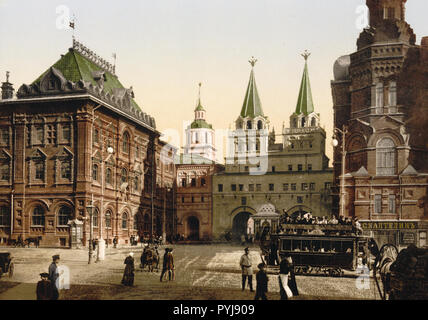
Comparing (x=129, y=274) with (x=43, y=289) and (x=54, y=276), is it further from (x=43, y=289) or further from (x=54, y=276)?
(x=43, y=289)

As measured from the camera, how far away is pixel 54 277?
707 inches

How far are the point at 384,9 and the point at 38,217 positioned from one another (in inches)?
842

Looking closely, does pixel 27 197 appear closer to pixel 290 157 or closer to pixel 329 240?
pixel 290 157

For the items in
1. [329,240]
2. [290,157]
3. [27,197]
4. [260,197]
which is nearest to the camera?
[329,240]

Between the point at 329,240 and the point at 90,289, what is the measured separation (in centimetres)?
869

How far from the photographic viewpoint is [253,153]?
28781 mm

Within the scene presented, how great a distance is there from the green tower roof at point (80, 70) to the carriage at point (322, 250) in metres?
16.2

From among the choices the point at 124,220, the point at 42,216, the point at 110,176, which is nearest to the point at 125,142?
the point at 110,176

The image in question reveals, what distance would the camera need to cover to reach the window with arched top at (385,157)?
24.7 meters

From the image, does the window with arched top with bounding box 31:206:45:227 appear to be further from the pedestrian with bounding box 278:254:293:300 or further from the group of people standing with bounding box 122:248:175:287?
the pedestrian with bounding box 278:254:293:300

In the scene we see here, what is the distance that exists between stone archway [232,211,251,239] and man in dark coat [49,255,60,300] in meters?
17.6

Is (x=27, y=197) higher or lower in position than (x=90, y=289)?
higher

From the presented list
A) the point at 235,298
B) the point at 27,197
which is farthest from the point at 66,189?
the point at 235,298

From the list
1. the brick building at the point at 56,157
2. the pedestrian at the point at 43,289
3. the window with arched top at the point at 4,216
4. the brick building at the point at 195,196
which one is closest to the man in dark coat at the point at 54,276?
the pedestrian at the point at 43,289
